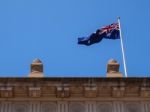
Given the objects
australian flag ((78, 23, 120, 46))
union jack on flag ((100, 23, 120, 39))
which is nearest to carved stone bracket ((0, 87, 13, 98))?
australian flag ((78, 23, 120, 46))

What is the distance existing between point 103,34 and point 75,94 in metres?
6.50

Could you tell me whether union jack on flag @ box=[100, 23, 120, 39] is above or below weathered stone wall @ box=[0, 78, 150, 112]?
above

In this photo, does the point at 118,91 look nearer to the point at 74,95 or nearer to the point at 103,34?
the point at 74,95

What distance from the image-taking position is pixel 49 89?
18578 millimetres

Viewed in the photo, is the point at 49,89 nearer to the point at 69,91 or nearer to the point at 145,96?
the point at 69,91

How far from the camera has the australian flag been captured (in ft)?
79.3

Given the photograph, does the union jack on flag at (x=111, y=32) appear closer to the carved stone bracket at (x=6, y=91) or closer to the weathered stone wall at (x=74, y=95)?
the weathered stone wall at (x=74, y=95)

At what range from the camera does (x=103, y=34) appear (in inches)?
968

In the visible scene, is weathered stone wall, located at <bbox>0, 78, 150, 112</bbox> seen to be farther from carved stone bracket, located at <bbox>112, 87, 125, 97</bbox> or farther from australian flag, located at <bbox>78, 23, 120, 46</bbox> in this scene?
australian flag, located at <bbox>78, 23, 120, 46</bbox>

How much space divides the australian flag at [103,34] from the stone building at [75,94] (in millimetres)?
5732

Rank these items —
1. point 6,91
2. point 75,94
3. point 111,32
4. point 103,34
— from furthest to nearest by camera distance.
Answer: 1. point 103,34
2. point 111,32
3. point 75,94
4. point 6,91

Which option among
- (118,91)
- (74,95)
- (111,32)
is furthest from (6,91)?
(111,32)

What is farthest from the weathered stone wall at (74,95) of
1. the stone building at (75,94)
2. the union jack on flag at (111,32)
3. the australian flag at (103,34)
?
the union jack on flag at (111,32)

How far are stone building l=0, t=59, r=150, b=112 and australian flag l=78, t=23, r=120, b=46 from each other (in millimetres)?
5732
